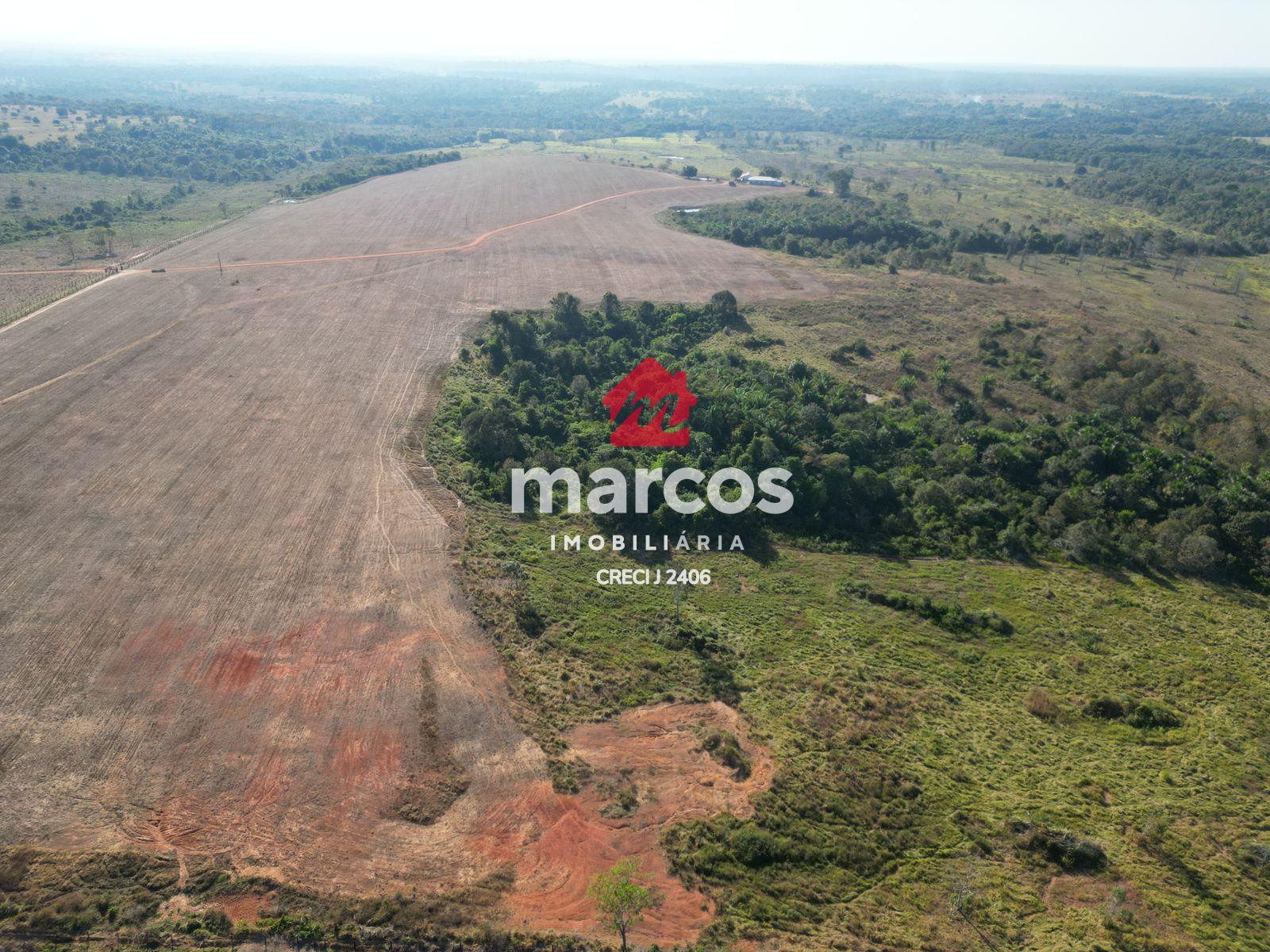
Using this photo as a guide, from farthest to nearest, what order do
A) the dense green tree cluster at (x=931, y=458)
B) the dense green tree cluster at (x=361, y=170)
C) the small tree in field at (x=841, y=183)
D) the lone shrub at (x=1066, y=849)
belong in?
the small tree in field at (x=841, y=183) → the dense green tree cluster at (x=361, y=170) → the dense green tree cluster at (x=931, y=458) → the lone shrub at (x=1066, y=849)

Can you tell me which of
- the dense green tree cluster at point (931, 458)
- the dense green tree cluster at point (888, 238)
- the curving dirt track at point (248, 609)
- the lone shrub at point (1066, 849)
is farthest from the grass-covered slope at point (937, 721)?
the dense green tree cluster at point (888, 238)

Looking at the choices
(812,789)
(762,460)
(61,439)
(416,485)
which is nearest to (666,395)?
(762,460)

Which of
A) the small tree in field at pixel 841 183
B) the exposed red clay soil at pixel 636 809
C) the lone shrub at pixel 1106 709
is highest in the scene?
Answer: the small tree in field at pixel 841 183

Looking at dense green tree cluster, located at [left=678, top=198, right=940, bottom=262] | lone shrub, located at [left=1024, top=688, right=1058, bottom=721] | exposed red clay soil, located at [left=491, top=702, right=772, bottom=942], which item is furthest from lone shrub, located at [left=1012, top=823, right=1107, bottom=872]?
dense green tree cluster, located at [left=678, top=198, right=940, bottom=262]

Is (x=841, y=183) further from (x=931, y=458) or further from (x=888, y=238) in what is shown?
(x=931, y=458)

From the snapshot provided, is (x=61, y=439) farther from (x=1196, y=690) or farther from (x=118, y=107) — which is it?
(x=118, y=107)

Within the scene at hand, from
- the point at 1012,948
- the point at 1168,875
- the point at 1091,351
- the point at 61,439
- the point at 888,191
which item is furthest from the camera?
the point at 888,191

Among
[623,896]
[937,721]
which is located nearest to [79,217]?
[623,896]

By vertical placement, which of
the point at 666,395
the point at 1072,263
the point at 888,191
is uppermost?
the point at 888,191

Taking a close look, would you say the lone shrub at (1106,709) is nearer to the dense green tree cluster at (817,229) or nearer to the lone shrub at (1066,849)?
the lone shrub at (1066,849)
